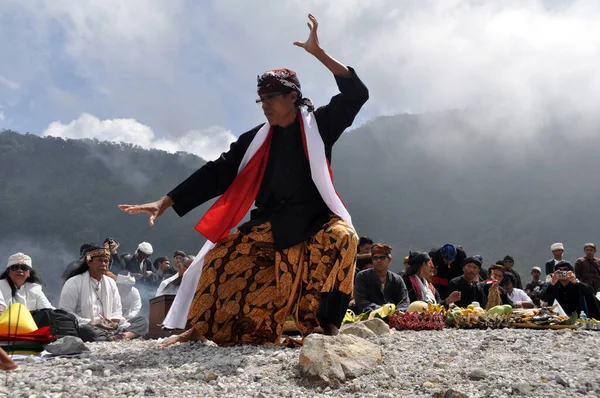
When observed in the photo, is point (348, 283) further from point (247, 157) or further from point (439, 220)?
point (439, 220)

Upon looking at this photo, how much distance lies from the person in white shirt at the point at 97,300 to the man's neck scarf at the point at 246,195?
282 cm

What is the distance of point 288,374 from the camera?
3.50 metres

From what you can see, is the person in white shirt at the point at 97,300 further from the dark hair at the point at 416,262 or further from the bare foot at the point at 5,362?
the bare foot at the point at 5,362

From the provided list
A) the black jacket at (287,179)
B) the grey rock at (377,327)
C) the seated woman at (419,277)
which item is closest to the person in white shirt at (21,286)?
the black jacket at (287,179)

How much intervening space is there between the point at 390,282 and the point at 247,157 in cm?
360

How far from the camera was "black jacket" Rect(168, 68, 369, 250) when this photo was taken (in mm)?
4754

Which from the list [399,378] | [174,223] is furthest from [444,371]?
[174,223]

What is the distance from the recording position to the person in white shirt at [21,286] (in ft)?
23.3

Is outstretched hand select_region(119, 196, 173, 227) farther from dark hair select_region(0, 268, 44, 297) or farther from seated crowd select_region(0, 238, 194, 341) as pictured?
dark hair select_region(0, 268, 44, 297)

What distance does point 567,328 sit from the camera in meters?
6.50

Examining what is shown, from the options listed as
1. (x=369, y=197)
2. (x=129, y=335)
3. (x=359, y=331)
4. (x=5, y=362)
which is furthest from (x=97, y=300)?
(x=369, y=197)

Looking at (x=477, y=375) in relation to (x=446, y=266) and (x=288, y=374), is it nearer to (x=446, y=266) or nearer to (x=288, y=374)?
(x=288, y=374)

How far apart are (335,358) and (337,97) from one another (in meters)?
2.22

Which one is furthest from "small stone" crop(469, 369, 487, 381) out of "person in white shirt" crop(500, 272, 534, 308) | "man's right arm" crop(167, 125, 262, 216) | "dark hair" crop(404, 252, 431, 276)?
"person in white shirt" crop(500, 272, 534, 308)
